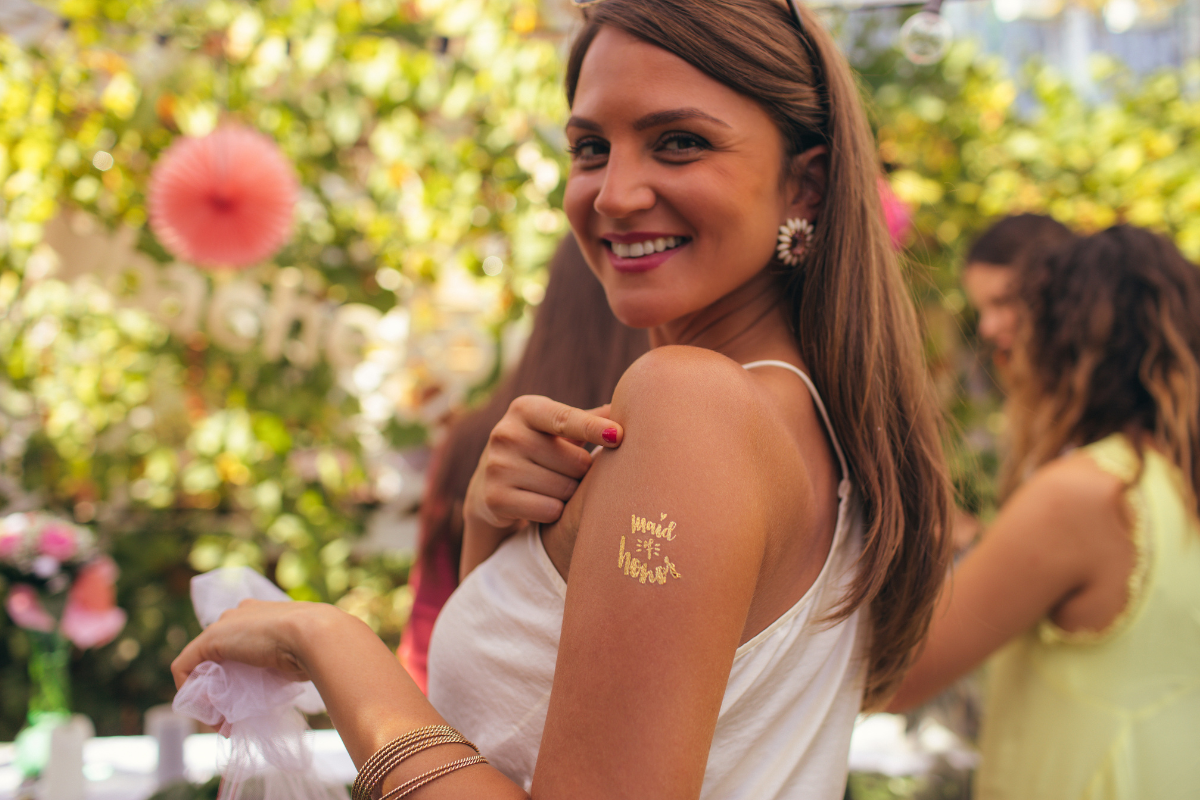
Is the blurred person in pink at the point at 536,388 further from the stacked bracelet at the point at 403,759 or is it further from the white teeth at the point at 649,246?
the stacked bracelet at the point at 403,759

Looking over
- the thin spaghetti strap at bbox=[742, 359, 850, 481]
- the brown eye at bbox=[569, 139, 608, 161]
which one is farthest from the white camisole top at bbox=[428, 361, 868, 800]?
the brown eye at bbox=[569, 139, 608, 161]

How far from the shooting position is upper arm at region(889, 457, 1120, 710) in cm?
141

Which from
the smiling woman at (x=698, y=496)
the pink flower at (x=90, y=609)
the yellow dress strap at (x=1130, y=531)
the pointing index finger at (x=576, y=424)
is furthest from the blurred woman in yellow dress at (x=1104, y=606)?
the pink flower at (x=90, y=609)

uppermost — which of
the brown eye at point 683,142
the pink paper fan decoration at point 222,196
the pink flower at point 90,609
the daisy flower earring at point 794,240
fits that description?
the pink paper fan decoration at point 222,196

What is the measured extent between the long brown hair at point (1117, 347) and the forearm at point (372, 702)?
139cm

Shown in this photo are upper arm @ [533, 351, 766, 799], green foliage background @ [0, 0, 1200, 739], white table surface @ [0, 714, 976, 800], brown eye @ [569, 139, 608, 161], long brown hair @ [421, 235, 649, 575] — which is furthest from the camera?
green foliage background @ [0, 0, 1200, 739]

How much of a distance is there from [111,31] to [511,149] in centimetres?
117

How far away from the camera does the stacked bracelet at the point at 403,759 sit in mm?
728

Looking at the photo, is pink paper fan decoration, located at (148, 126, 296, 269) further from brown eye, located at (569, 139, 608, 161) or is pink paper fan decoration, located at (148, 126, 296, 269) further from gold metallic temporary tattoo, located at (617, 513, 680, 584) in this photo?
gold metallic temporary tattoo, located at (617, 513, 680, 584)

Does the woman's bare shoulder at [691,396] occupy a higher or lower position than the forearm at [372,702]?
higher

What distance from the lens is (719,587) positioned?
0.68 m

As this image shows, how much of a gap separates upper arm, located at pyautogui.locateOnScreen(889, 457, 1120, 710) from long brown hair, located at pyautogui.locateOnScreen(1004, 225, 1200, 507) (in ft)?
0.68

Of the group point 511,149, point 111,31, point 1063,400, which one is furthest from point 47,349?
point 1063,400

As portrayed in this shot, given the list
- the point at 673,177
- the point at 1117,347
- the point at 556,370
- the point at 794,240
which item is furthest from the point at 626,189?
the point at 1117,347
